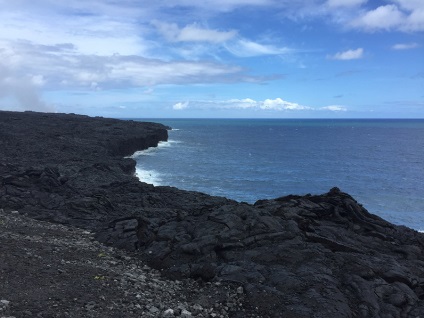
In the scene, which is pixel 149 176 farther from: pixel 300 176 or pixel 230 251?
pixel 230 251

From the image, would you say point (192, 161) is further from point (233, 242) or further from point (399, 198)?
point (233, 242)

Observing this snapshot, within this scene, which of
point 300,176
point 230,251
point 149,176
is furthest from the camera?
point 300,176

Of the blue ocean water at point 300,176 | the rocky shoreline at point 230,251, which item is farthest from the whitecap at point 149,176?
the rocky shoreline at point 230,251

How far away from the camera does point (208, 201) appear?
1292 inches

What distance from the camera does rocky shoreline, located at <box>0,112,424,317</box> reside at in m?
13.6

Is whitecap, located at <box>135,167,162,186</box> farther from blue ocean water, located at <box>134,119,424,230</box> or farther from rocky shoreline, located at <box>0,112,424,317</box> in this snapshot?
rocky shoreline, located at <box>0,112,424,317</box>

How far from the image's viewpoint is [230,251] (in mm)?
17406

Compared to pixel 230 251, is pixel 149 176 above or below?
below

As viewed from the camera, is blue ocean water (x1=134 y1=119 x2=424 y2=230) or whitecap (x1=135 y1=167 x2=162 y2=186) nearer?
blue ocean water (x1=134 y1=119 x2=424 y2=230)

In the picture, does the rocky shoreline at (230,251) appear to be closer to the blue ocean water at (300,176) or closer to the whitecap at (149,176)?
the blue ocean water at (300,176)

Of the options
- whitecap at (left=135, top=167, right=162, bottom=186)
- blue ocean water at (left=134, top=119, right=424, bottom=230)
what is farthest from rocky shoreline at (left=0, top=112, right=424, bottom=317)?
whitecap at (left=135, top=167, right=162, bottom=186)

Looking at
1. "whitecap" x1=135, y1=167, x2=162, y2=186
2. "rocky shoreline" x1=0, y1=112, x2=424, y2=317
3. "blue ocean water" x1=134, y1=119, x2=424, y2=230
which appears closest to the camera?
"rocky shoreline" x1=0, y1=112, x2=424, y2=317

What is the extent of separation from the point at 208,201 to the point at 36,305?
21.4 meters

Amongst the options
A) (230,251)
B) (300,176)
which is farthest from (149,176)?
(230,251)
